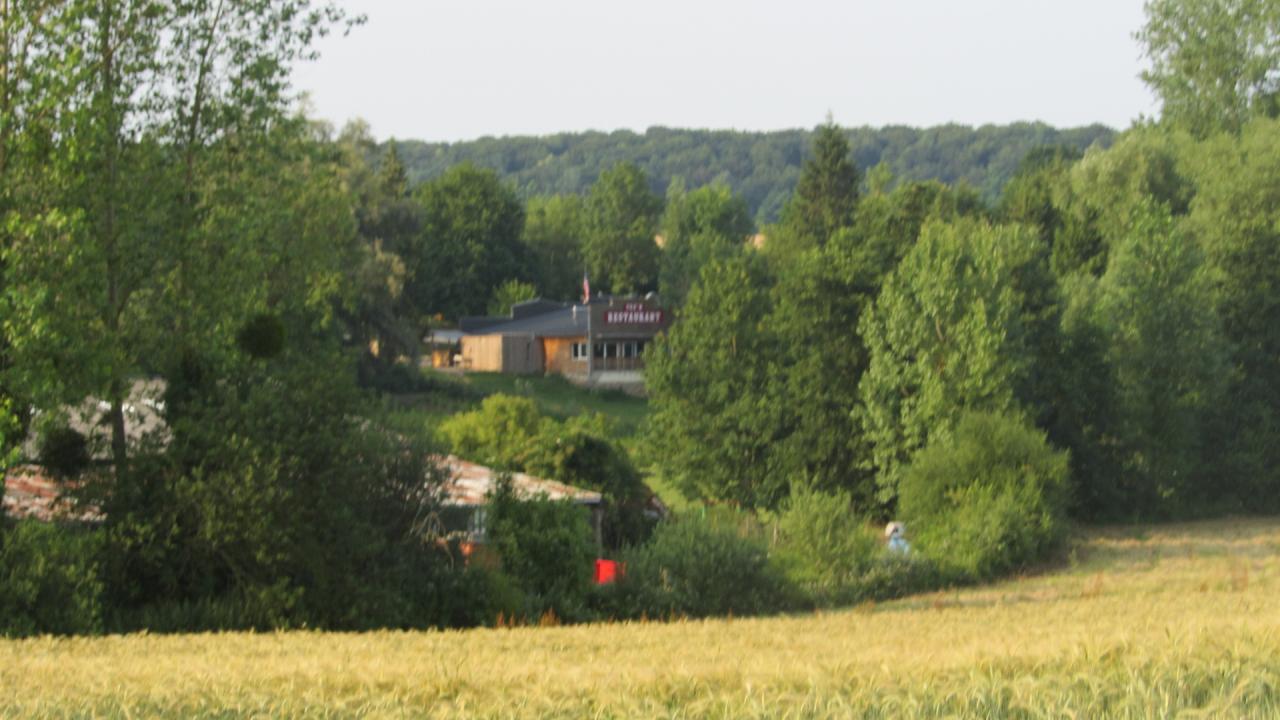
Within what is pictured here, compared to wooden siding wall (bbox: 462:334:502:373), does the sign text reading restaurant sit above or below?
above

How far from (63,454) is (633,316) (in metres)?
70.5

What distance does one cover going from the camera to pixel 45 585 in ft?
73.3

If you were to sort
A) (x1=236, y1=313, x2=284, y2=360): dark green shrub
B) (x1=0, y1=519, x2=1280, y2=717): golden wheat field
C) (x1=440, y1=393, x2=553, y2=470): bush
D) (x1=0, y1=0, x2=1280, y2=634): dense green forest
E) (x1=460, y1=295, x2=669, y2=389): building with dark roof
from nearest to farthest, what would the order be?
(x1=0, y1=519, x2=1280, y2=717): golden wheat field → (x1=0, y1=0, x2=1280, y2=634): dense green forest → (x1=236, y1=313, x2=284, y2=360): dark green shrub → (x1=440, y1=393, x2=553, y2=470): bush → (x1=460, y1=295, x2=669, y2=389): building with dark roof

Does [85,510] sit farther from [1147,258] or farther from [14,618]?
[1147,258]

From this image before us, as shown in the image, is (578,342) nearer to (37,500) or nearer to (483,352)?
(483,352)

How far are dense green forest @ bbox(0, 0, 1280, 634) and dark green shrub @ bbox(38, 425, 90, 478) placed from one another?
61mm

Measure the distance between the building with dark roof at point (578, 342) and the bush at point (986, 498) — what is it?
49.2m

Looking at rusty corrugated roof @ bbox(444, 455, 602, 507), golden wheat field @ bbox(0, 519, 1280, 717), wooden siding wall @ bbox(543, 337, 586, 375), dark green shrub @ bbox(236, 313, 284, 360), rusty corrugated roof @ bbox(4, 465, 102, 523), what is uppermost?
dark green shrub @ bbox(236, 313, 284, 360)

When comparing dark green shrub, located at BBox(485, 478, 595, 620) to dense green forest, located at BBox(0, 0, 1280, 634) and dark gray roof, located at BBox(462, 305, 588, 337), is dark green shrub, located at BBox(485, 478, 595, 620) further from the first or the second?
dark gray roof, located at BBox(462, 305, 588, 337)

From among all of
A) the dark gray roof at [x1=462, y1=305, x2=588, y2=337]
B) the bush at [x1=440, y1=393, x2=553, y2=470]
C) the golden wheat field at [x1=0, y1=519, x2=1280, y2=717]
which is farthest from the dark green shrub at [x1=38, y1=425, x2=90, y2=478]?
the dark gray roof at [x1=462, y1=305, x2=588, y2=337]

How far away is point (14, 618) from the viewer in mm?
21641

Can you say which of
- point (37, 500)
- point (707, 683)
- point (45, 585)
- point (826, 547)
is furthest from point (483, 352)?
point (707, 683)

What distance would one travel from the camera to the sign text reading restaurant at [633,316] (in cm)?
9519

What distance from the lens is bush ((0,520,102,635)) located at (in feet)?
71.4
